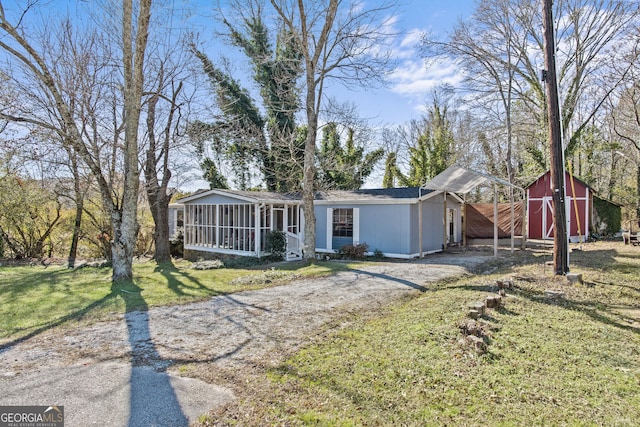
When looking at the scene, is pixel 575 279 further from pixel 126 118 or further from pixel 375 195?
pixel 126 118

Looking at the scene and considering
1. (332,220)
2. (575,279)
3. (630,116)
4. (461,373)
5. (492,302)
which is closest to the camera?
(461,373)

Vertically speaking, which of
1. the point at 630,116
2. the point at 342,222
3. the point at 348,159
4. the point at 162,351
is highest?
the point at 630,116

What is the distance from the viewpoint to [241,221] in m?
14.9

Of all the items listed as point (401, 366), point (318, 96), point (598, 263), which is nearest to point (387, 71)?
point (318, 96)

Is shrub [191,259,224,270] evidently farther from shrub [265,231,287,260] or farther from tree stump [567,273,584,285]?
tree stump [567,273,584,285]

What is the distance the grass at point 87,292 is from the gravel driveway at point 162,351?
1.82 ft

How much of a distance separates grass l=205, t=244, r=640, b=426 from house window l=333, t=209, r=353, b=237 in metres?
8.87

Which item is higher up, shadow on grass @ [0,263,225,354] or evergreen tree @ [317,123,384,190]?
evergreen tree @ [317,123,384,190]

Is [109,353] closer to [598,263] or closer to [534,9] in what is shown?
[598,263]

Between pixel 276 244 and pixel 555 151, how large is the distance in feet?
30.3

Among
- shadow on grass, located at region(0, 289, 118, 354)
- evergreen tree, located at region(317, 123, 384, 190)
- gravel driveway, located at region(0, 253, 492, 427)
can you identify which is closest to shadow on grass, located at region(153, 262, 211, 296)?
shadow on grass, located at region(0, 289, 118, 354)

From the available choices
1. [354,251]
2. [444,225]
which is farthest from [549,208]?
[354,251]

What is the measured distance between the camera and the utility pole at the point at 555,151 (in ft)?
25.9

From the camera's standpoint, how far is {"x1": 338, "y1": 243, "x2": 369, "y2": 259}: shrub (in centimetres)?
1354
